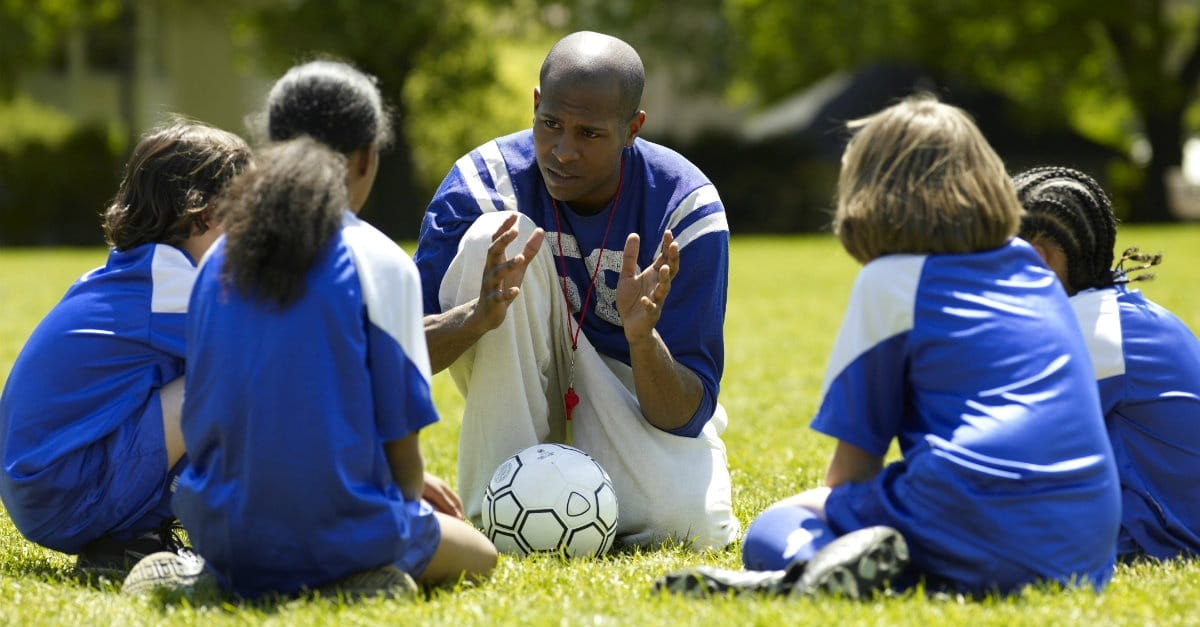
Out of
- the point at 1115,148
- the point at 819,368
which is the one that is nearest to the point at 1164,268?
the point at 819,368

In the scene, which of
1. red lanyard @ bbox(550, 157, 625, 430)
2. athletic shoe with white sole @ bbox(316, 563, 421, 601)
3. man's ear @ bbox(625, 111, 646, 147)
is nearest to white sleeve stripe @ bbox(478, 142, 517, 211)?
red lanyard @ bbox(550, 157, 625, 430)

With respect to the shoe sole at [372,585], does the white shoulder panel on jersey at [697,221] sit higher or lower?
higher

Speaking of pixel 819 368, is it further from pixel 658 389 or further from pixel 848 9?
pixel 848 9

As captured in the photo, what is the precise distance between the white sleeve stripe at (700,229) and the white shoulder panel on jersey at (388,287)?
1392 millimetres

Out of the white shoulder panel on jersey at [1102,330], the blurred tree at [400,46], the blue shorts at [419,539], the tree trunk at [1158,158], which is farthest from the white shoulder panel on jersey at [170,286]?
the tree trunk at [1158,158]

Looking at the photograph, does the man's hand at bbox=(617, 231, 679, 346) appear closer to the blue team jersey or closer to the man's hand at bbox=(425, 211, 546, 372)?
the man's hand at bbox=(425, 211, 546, 372)

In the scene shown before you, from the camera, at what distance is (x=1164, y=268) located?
17.3 meters

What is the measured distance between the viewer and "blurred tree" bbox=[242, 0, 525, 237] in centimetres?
2908

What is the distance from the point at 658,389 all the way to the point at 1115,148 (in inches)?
1306

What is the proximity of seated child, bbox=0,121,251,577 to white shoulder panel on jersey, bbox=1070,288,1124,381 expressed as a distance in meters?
2.58

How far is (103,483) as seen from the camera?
12.8 feet

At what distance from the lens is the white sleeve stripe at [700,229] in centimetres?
451

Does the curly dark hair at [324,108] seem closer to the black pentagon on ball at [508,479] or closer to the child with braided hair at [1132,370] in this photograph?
the black pentagon on ball at [508,479]

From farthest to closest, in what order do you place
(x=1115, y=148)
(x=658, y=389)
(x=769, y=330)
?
(x=1115, y=148) < (x=769, y=330) < (x=658, y=389)
